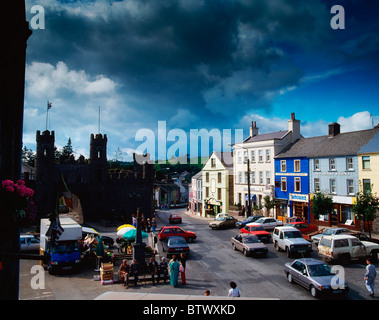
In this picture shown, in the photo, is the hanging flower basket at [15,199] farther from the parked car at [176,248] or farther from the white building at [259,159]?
the white building at [259,159]

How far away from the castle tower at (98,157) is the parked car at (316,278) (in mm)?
32517

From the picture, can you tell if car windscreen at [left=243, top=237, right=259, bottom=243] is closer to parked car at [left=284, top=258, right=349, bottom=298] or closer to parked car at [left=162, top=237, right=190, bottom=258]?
parked car at [left=162, top=237, right=190, bottom=258]

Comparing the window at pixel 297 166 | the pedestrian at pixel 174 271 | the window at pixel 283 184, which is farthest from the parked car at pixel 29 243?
the window at pixel 297 166

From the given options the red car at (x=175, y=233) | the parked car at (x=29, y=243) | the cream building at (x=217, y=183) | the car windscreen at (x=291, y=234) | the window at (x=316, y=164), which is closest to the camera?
the car windscreen at (x=291, y=234)

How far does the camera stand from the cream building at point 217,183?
5109 cm

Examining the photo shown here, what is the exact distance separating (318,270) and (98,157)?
34662 mm

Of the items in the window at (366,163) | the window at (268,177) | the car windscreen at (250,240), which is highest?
the window at (366,163)

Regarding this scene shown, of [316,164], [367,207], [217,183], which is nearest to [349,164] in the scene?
[316,164]

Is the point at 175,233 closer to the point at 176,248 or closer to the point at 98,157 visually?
the point at 176,248

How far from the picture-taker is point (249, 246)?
20.9m

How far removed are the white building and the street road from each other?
2195 cm

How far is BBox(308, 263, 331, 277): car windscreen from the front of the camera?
44.1ft

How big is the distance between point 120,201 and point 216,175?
19.0m

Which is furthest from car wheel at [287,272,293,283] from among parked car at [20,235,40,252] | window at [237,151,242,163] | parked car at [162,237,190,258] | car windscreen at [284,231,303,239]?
window at [237,151,242,163]
